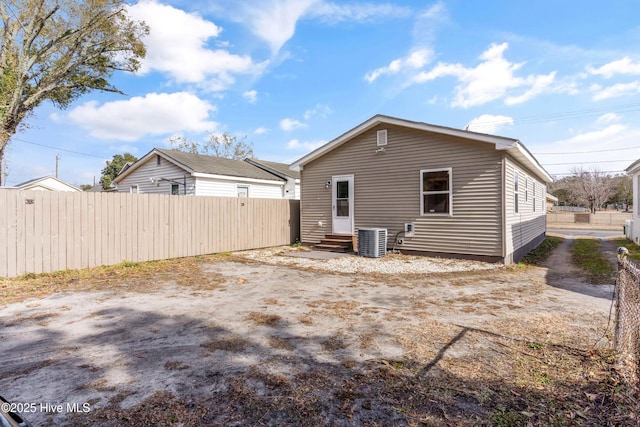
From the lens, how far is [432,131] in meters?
9.41

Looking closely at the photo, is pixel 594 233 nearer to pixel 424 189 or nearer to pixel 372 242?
pixel 424 189

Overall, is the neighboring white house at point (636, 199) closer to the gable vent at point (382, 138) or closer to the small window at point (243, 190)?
the gable vent at point (382, 138)

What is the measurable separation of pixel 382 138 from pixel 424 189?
7.07ft

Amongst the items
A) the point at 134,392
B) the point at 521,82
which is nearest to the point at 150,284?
the point at 134,392

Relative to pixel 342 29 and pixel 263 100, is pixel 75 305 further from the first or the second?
pixel 263 100

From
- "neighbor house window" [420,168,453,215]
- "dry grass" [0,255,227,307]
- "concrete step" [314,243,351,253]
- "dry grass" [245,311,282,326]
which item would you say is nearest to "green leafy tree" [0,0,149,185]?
"dry grass" [0,255,227,307]

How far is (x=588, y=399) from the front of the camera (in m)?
2.38

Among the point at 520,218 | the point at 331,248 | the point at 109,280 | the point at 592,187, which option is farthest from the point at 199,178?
the point at 592,187

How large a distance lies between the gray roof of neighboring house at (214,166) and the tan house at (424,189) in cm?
471

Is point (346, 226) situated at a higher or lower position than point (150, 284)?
higher

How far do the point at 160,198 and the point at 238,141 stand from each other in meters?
29.2

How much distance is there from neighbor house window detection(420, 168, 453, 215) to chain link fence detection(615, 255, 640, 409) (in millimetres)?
6255

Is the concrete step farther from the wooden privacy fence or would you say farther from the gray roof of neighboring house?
the gray roof of neighboring house

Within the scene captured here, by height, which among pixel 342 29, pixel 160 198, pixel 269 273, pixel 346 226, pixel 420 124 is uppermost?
pixel 342 29
